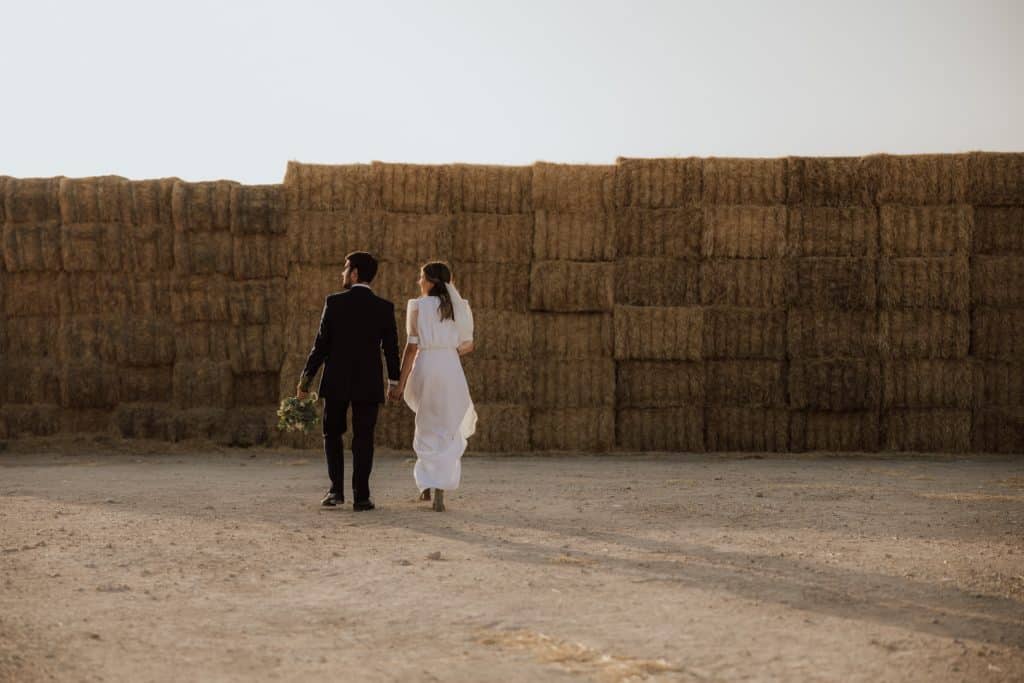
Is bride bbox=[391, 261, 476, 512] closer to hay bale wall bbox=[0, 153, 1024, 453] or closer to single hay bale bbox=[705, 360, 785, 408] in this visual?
hay bale wall bbox=[0, 153, 1024, 453]

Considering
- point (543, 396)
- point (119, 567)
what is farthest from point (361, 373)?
point (543, 396)

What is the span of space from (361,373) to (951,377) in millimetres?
9064

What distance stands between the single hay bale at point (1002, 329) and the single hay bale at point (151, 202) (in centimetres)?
1019

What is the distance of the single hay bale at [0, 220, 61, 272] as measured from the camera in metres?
15.9

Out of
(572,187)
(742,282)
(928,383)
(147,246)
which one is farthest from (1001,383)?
(147,246)

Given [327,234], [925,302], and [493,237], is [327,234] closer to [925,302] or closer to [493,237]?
[493,237]

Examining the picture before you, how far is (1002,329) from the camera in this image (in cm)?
1555

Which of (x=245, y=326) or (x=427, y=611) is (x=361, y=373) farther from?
(x=245, y=326)

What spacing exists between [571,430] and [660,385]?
1.25m

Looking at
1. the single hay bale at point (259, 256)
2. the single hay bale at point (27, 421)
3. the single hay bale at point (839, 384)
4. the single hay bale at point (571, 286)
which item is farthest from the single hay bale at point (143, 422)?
the single hay bale at point (839, 384)

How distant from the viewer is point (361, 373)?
9.25 metres

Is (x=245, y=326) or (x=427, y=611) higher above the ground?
(x=245, y=326)

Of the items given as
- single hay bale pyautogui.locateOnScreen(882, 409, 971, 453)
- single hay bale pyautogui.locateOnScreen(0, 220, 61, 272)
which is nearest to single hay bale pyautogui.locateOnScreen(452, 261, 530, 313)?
single hay bale pyautogui.locateOnScreen(882, 409, 971, 453)

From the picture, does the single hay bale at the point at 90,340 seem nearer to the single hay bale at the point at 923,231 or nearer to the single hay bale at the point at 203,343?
the single hay bale at the point at 203,343
